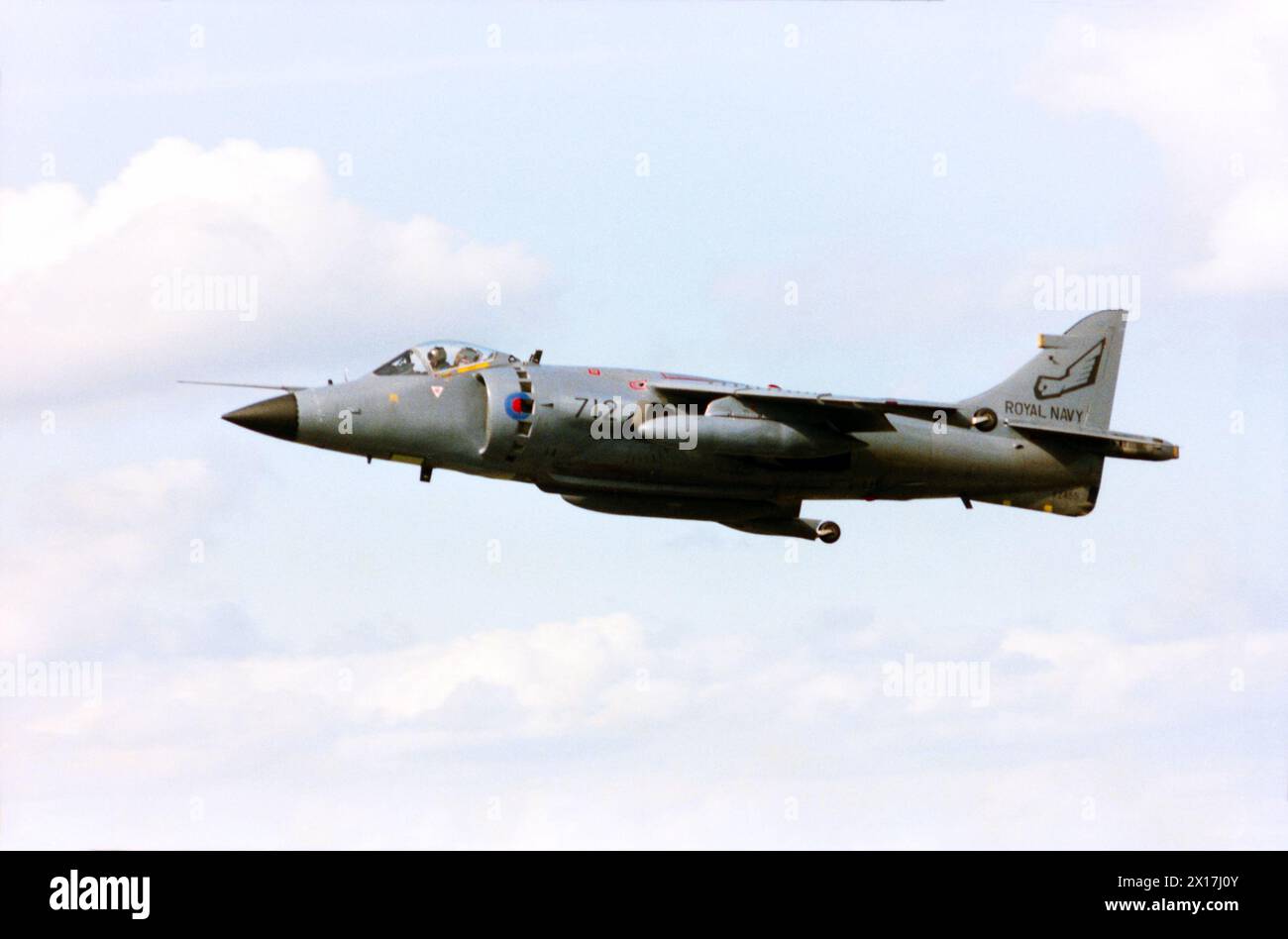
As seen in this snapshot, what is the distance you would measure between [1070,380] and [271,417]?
13.6 meters

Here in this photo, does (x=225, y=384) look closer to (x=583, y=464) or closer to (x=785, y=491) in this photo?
(x=583, y=464)

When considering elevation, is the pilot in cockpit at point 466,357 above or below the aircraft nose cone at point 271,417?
above

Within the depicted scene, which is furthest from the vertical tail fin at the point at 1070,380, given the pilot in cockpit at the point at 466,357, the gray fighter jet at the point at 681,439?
the pilot in cockpit at the point at 466,357

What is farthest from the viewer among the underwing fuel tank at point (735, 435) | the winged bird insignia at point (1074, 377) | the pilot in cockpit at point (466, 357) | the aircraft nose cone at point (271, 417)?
the winged bird insignia at point (1074, 377)

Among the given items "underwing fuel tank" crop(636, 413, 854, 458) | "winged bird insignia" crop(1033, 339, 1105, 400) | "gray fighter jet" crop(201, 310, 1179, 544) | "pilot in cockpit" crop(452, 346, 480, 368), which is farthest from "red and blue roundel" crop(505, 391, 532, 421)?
"winged bird insignia" crop(1033, 339, 1105, 400)

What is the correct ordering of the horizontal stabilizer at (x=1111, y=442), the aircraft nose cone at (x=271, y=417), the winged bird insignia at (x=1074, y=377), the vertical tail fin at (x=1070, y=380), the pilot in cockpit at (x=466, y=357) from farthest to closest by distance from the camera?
the winged bird insignia at (x=1074, y=377) → the vertical tail fin at (x=1070, y=380) → the horizontal stabilizer at (x=1111, y=442) → the pilot in cockpit at (x=466, y=357) → the aircraft nose cone at (x=271, y=417)

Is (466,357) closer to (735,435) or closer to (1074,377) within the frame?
(735,435)

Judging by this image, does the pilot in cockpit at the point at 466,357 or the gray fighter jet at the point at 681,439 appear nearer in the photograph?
the gray fighter jet at the point at 681,439

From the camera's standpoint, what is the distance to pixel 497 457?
3092cm

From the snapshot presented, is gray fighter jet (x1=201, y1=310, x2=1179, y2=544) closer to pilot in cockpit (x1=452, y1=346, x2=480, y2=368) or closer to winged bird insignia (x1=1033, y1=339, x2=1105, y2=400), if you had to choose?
pilot in cockpit (x1=452, y1=346, x2=480, y2=368)

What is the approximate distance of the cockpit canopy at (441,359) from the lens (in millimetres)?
31438

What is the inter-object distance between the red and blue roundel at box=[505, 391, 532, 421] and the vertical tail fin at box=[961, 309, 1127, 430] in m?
8.20

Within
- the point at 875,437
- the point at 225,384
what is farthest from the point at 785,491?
the point at 225,384

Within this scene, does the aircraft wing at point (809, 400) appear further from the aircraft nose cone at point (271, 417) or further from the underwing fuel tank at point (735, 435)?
the aircraft nose cone at point (271, 417)
